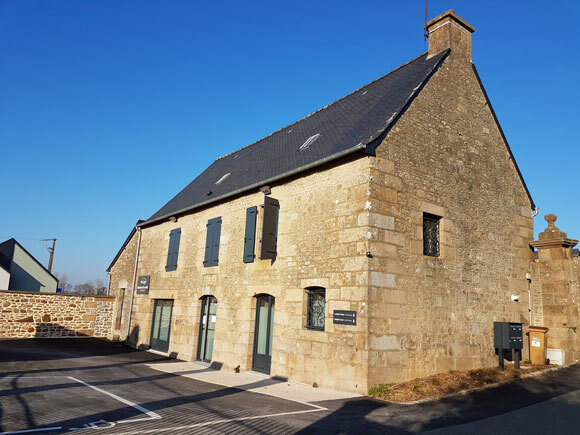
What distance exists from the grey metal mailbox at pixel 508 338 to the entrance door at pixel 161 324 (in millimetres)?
10369

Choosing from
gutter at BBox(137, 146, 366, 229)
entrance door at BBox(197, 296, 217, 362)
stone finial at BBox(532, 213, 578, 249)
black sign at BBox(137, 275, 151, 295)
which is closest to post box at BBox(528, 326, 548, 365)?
stone finial at BBox(532, 213, 578, 249)

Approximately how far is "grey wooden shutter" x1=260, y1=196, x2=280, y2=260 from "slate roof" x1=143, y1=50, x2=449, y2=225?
0.68 metres

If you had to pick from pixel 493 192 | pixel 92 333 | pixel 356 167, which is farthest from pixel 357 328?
pixel 92 333

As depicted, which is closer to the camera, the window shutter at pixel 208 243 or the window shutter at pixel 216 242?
the window shutter at pixel 216 242

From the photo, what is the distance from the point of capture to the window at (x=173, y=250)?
15.3 metres

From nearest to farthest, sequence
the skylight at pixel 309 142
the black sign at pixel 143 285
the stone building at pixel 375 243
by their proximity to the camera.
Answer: the stone building at pixel 375 243 < the skylight at pixel 309 142 < the black sign at pixel 143 285

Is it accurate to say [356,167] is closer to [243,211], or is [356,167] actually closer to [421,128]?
[421,128]

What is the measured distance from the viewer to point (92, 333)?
1878 cm

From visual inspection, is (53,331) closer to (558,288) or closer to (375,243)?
(375,243)

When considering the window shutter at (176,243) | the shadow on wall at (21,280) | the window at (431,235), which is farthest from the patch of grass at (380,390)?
the shadow on wall at (21,280)

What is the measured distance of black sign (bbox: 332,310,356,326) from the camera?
27.5 feet

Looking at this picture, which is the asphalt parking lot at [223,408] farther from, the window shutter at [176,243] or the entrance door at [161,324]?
the window shutter at [176,243]

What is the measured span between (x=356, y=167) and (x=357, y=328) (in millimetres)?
3263

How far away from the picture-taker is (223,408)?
22.2 ft
